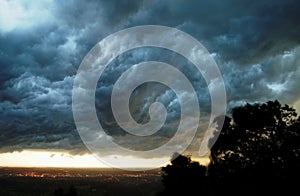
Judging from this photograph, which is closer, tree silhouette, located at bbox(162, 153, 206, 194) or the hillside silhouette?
the hillside silhouette

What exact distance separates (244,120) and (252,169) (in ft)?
23.5

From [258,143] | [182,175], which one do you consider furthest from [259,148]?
[182,175]

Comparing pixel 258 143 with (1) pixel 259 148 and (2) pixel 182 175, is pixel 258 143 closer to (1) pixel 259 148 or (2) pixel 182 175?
(1) pixel 259 148

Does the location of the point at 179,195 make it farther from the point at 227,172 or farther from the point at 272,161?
the point at 272,161

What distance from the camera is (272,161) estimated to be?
4175cm

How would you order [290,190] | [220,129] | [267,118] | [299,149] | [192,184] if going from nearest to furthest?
[290,190], [299,149], [267,118], [220,129], [192,184]

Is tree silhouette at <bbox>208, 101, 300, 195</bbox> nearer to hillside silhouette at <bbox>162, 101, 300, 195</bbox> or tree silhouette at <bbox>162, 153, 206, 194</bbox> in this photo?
hillside silhouette at <bbox>162, 101, 300, 195</bbox>

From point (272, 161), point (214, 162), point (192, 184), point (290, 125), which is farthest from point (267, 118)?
point (192, 184)

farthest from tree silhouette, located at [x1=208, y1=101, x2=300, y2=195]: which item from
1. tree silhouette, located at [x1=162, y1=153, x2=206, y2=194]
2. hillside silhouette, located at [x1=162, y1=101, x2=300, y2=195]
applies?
tree silhouette, located at [x1=162, y1=153, x2=206, y2=194]

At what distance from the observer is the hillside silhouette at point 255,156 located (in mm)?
40781

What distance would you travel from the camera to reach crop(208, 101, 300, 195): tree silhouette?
4106 centimetres

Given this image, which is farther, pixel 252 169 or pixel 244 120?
pixel 244 120

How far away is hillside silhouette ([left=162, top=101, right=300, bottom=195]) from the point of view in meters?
40.8

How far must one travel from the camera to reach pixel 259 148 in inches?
1715
